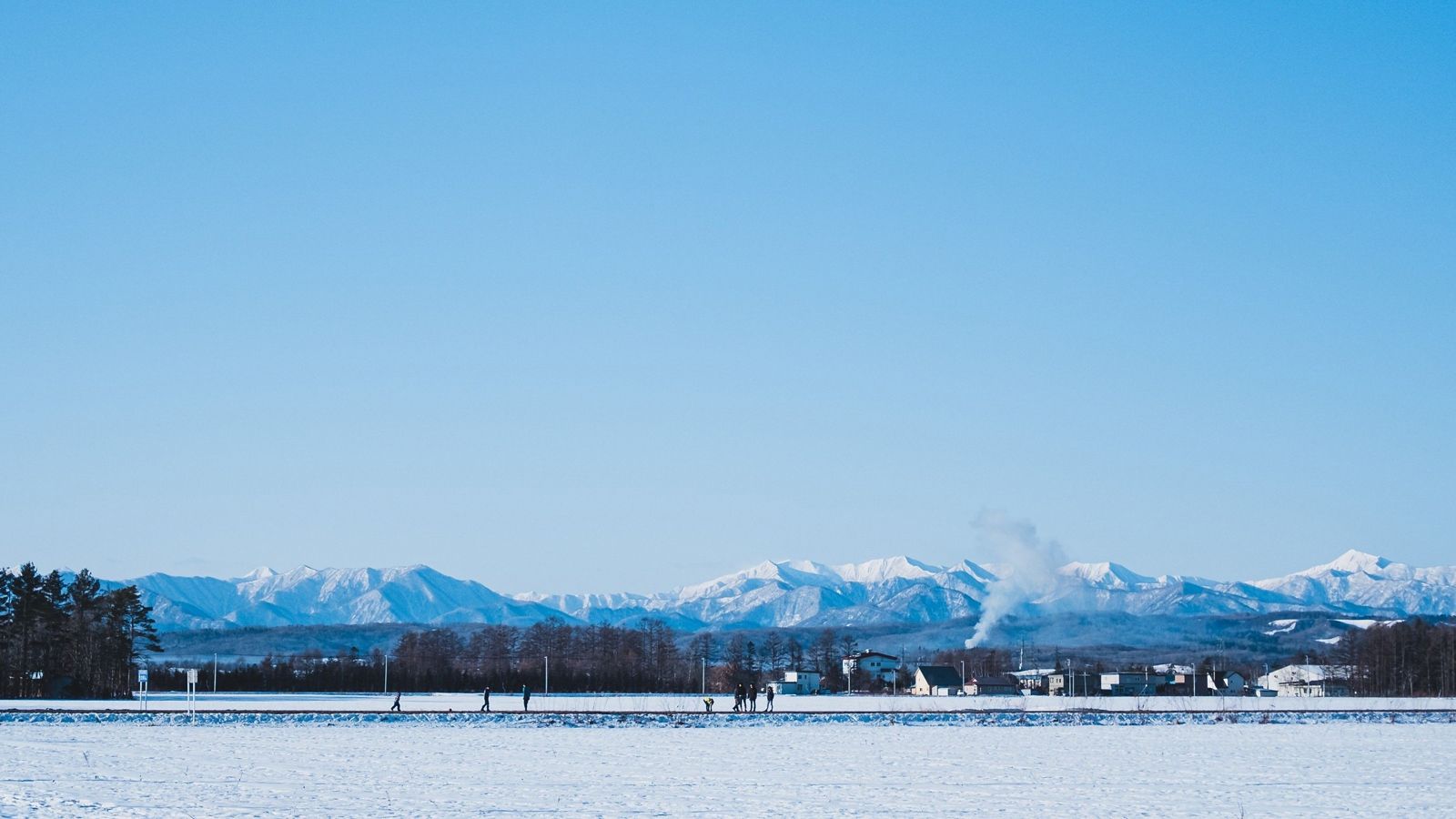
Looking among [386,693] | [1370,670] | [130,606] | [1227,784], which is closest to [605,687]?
[386,693]

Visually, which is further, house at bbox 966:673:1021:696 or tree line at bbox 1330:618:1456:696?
house at bbox 966:673:1021:696

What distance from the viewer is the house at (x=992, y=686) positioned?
135 m

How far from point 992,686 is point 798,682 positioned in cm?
1863

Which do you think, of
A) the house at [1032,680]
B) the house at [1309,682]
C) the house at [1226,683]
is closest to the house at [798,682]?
the house at [1032,680]

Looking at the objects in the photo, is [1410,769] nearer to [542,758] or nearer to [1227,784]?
[1227,784]

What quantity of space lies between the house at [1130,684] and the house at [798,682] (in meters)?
24.5

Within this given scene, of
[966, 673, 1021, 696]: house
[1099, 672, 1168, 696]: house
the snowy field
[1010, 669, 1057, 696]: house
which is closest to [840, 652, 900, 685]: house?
[966, 673, 1021, 696]: house

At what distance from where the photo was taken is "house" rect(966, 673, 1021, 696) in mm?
134750

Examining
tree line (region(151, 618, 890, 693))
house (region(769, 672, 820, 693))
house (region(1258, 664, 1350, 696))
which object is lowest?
house (region(1258, 664, 1350, 696))

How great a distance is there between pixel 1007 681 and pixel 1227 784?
11822 centimetres

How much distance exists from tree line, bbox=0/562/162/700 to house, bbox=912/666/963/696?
6919cm

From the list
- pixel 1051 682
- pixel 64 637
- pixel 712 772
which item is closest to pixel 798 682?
pixel 1051 682

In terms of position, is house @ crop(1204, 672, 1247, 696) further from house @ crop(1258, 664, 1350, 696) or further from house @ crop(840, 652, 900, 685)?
house @ crop(840, 652, 900, 685)

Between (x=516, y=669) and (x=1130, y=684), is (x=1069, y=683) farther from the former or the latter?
(x=516, y=669)
